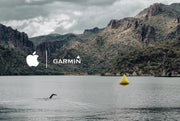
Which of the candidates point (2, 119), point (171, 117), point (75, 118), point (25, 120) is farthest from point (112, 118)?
point (2, 119)

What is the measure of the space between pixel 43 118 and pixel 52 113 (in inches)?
333

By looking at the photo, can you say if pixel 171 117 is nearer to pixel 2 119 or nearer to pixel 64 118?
pixel 64 118

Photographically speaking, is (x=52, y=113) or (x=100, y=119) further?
(x=52, y=113)

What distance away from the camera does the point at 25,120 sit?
68062mm

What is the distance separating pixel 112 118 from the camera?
70562mm

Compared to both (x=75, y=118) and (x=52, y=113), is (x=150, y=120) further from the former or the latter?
(x=52, y=113)

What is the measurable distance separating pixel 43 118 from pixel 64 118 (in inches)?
201

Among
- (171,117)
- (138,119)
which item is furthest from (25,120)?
(171,117)

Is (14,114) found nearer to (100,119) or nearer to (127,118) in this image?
(100,119)

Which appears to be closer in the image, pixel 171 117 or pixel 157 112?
pixel 171 117

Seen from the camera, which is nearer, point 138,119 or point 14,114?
point 138,119

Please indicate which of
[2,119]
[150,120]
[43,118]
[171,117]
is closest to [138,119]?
[150,120]

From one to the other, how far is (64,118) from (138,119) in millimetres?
17847

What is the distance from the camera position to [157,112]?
8125 centimetres
